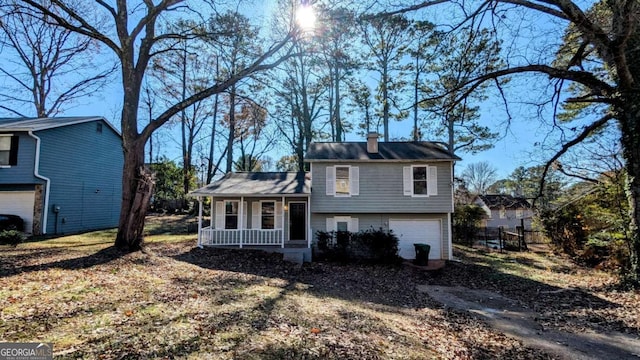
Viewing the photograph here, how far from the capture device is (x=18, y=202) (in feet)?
48.0

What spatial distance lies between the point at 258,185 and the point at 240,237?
262cm

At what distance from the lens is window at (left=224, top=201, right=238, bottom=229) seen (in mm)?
14734

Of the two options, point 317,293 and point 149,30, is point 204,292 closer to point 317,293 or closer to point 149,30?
point 317,293

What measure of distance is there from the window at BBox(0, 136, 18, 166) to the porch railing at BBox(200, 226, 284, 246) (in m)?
10.2

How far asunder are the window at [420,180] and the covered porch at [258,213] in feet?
15.6

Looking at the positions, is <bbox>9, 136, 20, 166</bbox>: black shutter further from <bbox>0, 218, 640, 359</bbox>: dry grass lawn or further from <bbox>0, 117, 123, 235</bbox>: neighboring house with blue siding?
<bbox>0, 218, 640, 359</bbox>: dry grass lawn

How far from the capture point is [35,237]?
1354 cm

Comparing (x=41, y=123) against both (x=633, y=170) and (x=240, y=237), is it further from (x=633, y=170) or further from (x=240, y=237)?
(x=633, y=170)

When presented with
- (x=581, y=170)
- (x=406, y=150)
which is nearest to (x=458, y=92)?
(x=406, y=150)

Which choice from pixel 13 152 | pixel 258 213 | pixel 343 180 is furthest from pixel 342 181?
pixel 13 152

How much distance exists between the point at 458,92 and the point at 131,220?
11.4 m

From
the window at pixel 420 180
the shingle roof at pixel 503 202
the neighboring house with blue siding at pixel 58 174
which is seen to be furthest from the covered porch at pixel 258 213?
the shingle roof at pixel 503 202

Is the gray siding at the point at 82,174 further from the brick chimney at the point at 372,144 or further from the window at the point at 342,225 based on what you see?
the brick chimney at the point at 372,144

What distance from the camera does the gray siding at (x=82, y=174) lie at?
50.0ft
